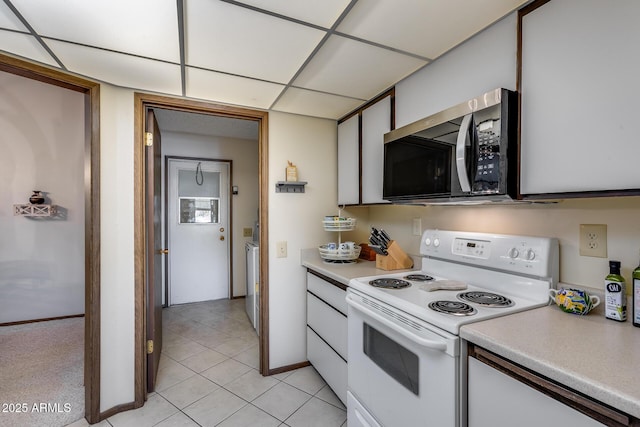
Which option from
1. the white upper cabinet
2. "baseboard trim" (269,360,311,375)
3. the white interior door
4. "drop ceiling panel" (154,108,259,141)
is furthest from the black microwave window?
the white interior door

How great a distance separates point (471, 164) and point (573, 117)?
342 mm

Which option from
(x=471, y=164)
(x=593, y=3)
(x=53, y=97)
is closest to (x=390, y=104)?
(x=471, y=164)

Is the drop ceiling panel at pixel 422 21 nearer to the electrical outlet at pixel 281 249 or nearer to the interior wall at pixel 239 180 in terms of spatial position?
the electrical outlet at pixel 281 249

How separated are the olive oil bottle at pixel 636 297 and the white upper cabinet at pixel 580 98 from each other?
1.09 ft

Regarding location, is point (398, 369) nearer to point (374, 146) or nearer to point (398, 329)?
point (398, 329)

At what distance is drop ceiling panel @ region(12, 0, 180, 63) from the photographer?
1086mm

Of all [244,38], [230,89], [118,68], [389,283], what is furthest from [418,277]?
[118,68]

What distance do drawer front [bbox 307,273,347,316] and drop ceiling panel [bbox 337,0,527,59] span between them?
4.44ft

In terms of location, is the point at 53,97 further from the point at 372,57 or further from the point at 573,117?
the point at 573,117

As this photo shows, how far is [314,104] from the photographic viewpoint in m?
2.13

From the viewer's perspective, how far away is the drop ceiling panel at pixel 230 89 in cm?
171

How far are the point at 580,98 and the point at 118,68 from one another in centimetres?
208

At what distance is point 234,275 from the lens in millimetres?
4160

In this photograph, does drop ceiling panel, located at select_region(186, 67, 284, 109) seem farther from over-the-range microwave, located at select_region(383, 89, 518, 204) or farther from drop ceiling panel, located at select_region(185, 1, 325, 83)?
over-the-range microwave, located at select_region(383, 89, 518, 204)
